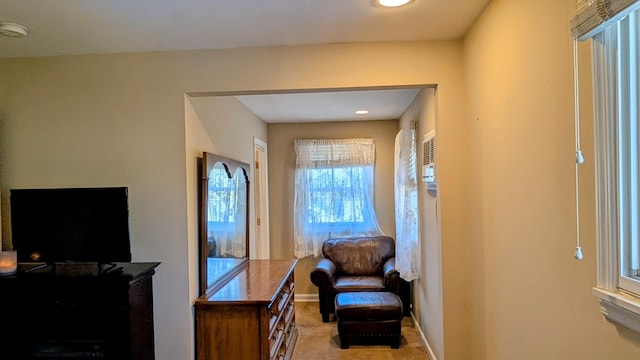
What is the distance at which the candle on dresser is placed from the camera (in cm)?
219

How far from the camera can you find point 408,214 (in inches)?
156

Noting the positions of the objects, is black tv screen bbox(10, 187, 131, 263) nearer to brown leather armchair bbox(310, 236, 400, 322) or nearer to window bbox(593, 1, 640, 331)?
window bbox(593, 1, 640, 331)

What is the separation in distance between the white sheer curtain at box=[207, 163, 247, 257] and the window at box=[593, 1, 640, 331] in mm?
2164

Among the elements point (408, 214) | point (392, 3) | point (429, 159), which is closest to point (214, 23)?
point (392, 3)

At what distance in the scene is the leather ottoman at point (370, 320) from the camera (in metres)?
3.69

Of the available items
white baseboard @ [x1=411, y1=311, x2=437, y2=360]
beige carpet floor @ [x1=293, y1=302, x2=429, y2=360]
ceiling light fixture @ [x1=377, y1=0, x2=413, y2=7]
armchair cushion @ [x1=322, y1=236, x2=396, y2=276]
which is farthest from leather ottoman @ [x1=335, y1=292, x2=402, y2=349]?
ceiling light fixture @ [x1=377, y1=0, x2=413, y2=7]

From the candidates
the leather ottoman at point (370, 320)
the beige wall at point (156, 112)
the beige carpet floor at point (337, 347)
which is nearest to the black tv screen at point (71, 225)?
the beige wall at point (156, 112)

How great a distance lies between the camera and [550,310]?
1342 mm

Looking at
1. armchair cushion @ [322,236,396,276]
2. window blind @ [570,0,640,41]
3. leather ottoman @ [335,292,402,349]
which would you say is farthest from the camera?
armchair cushion @ [322,236,396,276]

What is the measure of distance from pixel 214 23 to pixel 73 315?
169 centimetres

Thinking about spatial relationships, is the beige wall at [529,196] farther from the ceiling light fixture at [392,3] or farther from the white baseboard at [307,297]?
the white baseboard at [307,297]

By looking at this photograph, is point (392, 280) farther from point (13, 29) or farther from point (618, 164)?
point (13, 29)

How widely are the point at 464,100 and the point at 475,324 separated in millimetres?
1240

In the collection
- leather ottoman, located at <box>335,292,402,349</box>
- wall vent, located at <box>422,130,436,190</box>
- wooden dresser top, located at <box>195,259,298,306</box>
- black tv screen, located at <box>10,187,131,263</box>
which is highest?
wall vent, located at <box>422,130,436,190</box>
